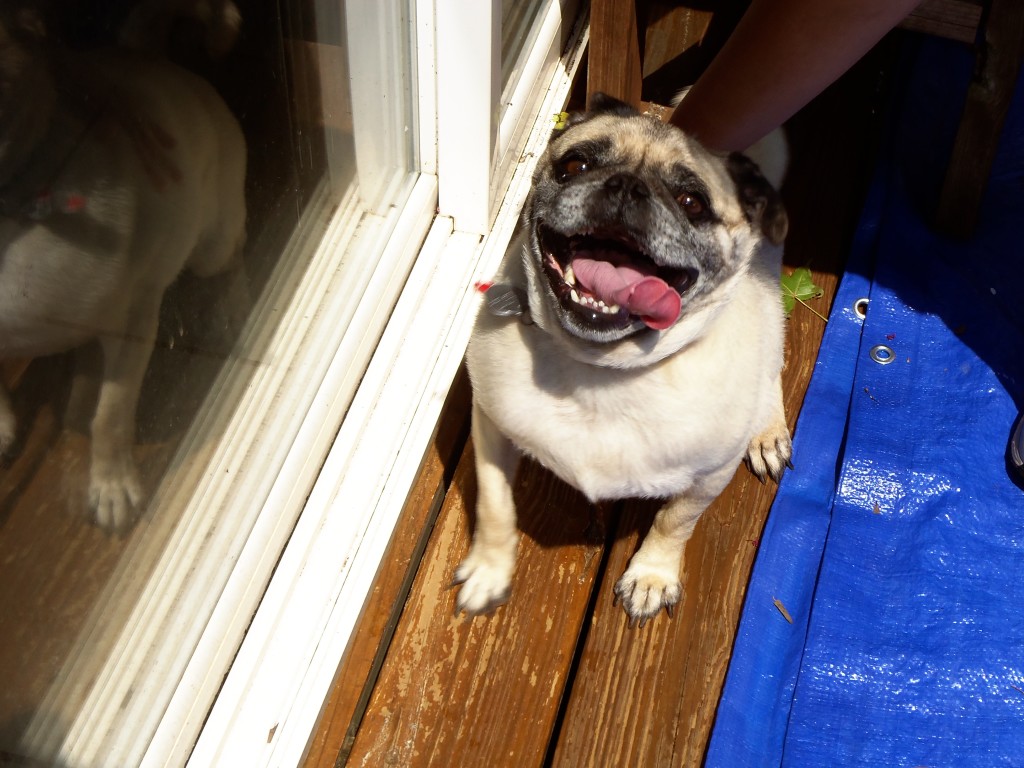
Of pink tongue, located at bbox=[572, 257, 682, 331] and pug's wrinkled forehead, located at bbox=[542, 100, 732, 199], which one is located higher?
pug's wrinkled forehead, located at bbox=[542, 100, 732, 199]

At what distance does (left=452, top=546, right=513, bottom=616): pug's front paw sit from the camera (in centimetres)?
213

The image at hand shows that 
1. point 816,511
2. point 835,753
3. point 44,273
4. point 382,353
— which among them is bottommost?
point 835,753

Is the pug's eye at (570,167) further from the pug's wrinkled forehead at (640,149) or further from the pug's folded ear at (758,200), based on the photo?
the pug's folded ear at (758,200)

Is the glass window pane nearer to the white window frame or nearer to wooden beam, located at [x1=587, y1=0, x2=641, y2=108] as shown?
the white window frame

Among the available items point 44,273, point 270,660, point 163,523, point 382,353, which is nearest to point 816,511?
point 382,353

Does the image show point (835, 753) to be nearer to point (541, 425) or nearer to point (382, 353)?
point (541, 425)

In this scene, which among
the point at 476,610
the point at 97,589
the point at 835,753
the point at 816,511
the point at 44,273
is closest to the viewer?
the point at 44,273

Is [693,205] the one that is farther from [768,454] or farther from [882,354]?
[882,354]

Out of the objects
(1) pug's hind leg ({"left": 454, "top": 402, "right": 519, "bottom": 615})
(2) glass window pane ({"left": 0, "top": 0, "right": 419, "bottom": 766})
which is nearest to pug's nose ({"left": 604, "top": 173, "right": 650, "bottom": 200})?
(1) pug's hind leg ({"left": 454, "top": 402, "right": 519, "bottom": 615})

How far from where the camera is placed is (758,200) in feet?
6.03

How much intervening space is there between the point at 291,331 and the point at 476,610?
796 millimetres

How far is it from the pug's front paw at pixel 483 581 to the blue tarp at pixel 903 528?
0.57m

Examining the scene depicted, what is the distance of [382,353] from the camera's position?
7.74 ft

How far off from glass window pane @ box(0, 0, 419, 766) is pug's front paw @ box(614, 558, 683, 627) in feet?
2.93
